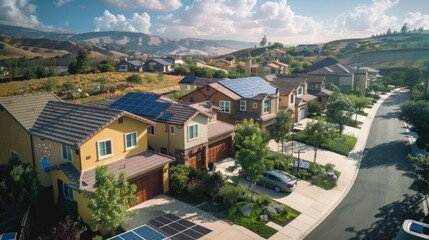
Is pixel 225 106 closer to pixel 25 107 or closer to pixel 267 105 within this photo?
pixel 267 105

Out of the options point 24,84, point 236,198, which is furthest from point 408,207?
point 24,84

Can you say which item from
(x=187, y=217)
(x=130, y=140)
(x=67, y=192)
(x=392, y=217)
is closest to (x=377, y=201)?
(x=392, y=217)

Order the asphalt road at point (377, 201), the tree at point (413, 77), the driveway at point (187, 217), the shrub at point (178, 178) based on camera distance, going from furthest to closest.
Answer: the tree at point (413, 77)
the shrub at point (178, 178)
the asphalt road at point (377, 201)
the driveway at point (187, 217)

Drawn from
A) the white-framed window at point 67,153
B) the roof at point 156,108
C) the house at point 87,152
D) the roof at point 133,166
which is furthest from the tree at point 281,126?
the white-framed window at point 67,153

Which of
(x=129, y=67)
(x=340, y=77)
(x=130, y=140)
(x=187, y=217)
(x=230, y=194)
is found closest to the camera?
(x=187, y=217)

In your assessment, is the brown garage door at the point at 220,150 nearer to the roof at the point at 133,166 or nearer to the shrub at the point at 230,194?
A: the roof at the point at 133,166

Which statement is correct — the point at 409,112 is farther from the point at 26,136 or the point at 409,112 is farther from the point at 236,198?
the point at 26,136

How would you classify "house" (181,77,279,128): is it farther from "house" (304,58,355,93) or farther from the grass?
"house" (304,58,355,93)
